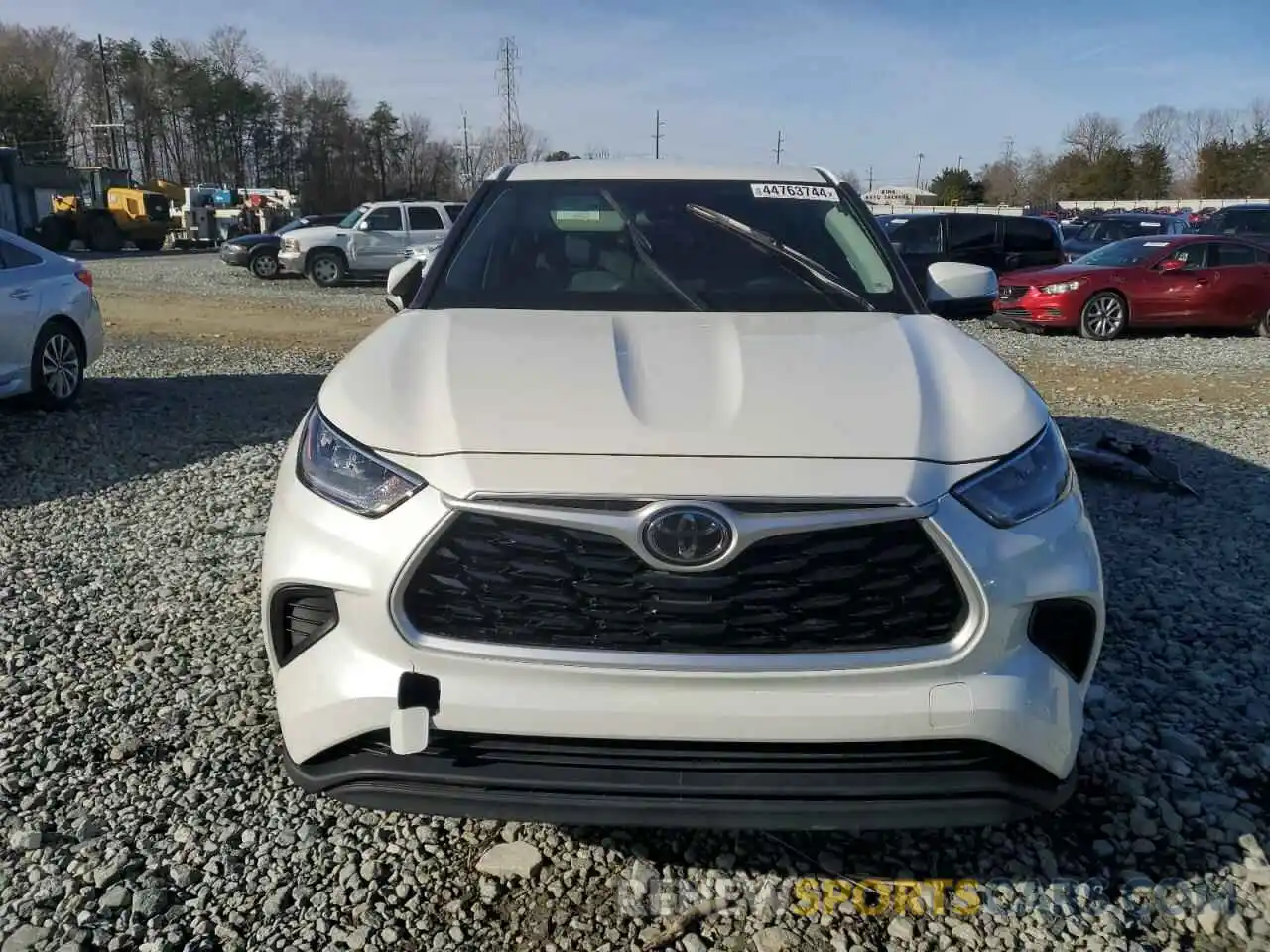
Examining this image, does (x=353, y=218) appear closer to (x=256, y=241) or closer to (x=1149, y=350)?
(x=256, y=241)

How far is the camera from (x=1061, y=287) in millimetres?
14094

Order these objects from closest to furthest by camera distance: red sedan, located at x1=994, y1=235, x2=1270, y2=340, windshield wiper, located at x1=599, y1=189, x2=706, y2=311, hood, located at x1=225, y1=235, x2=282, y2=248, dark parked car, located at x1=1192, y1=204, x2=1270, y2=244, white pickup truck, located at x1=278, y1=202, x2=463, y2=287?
windshield wiper, located at x1=599, y1=189, x2=706, y2=311, red sedan, located at x1=994, y1=235, x2=1270, y2=340, dark parked car, located at x1=1192, y1=204, x2=1270, y2=244, white pickup truck, located at x1=278, y1=202, x2=463, y2=287, hood, located at x1=225, y1=235, x2=282, y2=248

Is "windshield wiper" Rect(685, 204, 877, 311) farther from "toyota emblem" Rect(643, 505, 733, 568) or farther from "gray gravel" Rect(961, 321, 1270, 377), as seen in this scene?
"gray gravel" Rect(961, 321, 1270, 377)

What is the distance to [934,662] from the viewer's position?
2068 millimetres

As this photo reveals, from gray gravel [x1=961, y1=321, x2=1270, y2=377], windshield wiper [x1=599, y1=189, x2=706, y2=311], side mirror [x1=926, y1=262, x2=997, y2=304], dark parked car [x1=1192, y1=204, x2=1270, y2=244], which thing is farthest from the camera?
dark parked car [x1=1192, y1=204, x2=1270, y2=244]

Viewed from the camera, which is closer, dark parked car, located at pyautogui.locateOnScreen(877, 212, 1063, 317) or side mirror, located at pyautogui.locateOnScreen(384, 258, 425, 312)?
side mirror, located at pyautogui.locateOnScreen(384, 258, 425, 312)

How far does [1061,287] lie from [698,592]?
44.6 feet

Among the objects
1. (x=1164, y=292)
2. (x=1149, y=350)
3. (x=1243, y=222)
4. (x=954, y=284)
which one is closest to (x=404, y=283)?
(x=954, y=284)

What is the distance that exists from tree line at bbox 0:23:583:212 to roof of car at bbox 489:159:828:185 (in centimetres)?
6988

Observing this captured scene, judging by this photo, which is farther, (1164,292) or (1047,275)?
(1047,275)

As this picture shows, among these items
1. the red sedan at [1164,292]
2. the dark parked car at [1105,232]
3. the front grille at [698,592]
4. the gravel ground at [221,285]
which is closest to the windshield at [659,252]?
the front grille at [698,592]

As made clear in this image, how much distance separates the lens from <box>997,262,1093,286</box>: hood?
46.7ft

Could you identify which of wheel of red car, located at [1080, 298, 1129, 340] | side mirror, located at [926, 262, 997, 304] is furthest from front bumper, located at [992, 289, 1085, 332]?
side mirror, located at [926, 262, 997, 304]

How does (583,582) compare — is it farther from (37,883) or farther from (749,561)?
(37,883)
